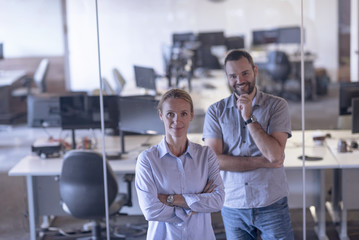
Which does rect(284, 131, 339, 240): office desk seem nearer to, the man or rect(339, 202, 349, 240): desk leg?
rect(339, 202, 349, 240): desk leg

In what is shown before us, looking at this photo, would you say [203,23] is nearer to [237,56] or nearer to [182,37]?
[182,37]

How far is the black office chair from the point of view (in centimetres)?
1113

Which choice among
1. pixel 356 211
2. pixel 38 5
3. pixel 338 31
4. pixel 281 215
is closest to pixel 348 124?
pixel 356 211

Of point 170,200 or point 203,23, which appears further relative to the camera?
point 203,23

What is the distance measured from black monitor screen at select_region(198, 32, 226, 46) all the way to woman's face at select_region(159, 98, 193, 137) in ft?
29.3

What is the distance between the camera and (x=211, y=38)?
460 inches

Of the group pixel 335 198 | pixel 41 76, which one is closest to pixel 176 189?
pixel 335 198

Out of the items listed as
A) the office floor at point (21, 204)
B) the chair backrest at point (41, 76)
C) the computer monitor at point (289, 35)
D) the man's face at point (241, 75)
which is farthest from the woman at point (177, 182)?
the computer monitor at point (289, 35)

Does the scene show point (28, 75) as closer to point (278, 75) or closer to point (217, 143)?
point (217, 143)

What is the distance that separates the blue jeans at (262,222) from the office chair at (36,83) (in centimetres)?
271

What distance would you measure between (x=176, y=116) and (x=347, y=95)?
286cm

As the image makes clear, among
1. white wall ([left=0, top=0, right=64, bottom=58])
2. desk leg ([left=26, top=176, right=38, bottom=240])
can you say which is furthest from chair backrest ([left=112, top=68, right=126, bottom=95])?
desk leg ([left=26, top=176, right=38, bottom=240])

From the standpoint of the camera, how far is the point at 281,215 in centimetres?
313

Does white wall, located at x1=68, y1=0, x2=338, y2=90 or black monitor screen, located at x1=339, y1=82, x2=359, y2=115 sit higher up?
white wall, located at x1=68, y1=0, x2=338, y2=90
